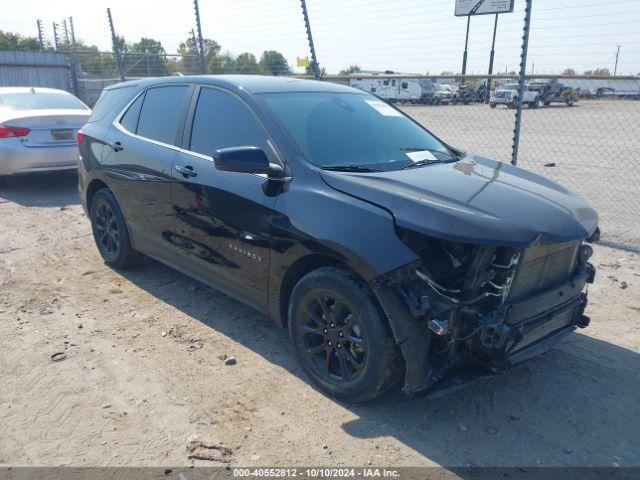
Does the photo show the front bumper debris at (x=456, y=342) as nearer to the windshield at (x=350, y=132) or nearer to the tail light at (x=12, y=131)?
the windshield at (x=350, y=132)

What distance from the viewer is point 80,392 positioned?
3.36m

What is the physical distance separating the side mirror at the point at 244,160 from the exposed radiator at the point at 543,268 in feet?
5.18

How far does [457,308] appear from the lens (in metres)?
2.81

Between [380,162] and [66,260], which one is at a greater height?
[380,162]

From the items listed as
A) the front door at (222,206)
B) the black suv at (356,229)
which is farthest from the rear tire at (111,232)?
the front door at (222,206)

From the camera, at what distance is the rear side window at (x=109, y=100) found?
5.21 meters

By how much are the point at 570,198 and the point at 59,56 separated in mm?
19011

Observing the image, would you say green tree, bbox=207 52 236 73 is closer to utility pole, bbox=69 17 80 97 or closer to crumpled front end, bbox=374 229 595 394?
utility pole, bbox=69 17 80 97

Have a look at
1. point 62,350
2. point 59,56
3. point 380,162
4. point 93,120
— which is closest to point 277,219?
point 380,162

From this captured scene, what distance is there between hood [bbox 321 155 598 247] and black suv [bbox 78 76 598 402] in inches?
0.4

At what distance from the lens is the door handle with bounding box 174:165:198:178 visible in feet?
13.3

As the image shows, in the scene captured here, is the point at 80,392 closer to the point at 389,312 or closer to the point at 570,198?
the point at 389,312

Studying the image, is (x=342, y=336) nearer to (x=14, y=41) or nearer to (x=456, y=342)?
(x=456, y=342)

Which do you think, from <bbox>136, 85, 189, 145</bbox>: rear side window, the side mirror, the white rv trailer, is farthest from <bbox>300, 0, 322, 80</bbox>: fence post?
the side mirror
